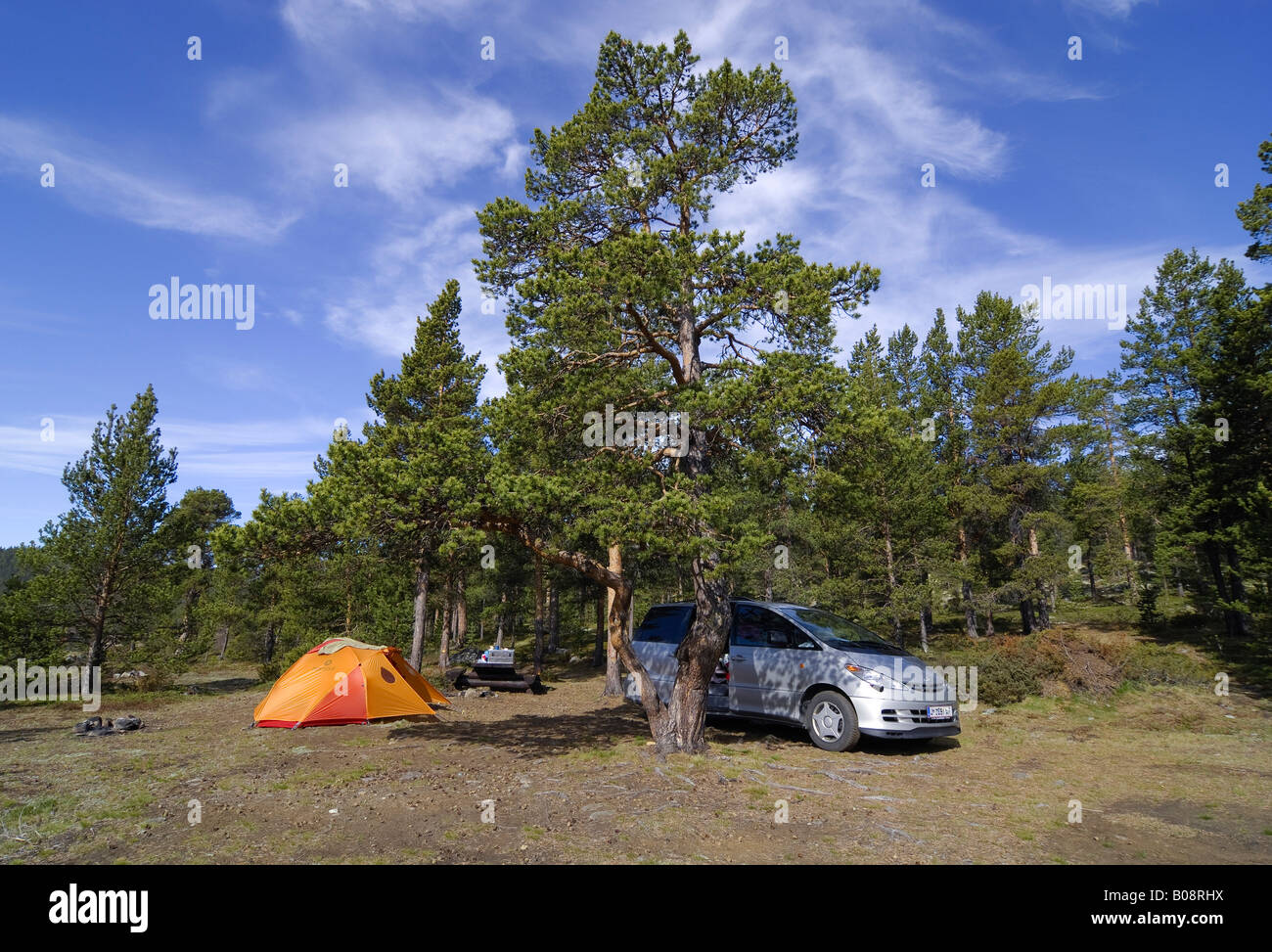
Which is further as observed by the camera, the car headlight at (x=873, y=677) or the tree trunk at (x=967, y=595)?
the tree trunk at (x=967, y=595)

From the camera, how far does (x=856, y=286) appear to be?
914 centimetres

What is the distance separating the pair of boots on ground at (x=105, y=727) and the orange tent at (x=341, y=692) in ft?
7.74

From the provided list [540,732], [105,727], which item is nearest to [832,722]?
[540,732]

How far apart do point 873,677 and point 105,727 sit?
1424 centimetres

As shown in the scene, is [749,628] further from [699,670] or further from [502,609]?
[502,609]

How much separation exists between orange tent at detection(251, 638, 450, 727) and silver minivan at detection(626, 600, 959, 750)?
5096 mm

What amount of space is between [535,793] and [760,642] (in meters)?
4.80

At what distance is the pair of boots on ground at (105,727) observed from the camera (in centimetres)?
1183

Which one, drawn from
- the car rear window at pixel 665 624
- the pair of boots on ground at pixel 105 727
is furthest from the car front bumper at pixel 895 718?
the pair of boots on ground at pixel 105 727

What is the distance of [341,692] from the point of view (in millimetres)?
12336

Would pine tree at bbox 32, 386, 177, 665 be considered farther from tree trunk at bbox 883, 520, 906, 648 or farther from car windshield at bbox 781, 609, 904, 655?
tree trunk at bbox 883, 520, 906, 648

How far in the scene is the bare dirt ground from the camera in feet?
17.4

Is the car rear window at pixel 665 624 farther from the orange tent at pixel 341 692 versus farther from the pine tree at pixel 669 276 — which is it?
the orange tent at pixel 341 692

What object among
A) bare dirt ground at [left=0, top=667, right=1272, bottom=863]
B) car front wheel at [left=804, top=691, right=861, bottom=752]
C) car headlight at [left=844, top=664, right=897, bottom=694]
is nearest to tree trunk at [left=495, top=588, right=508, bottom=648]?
bare dirt ground at [left=0, top=667, right=1272, bottom=863]
